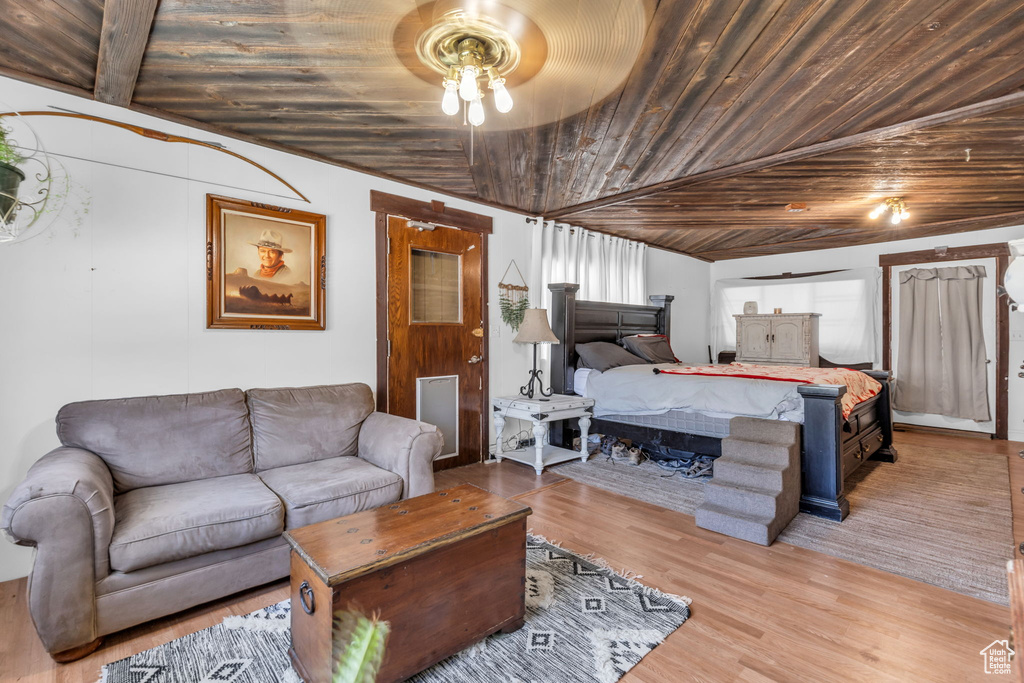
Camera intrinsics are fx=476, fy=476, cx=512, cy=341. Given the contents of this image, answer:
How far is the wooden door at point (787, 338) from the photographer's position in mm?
5695

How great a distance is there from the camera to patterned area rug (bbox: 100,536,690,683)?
161 centimetres

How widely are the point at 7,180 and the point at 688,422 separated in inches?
156

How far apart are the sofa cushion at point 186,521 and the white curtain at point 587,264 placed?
311 cm

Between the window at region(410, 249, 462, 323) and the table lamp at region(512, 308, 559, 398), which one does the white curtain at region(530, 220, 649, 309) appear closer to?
the table lamp at region(512, 308, 559, 398)

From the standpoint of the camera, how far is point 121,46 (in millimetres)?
2000

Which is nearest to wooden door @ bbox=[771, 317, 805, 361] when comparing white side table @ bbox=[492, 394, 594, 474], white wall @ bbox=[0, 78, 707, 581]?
white side table @ bbox=[492, 394, 594, 474]

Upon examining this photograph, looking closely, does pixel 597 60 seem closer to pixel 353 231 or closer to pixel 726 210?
pixel 353 231

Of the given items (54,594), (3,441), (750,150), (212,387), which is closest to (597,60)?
(750,150)

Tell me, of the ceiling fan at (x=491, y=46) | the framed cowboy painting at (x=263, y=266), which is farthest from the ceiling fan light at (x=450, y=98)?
the framed cowboy painting at (x=263, y=266)

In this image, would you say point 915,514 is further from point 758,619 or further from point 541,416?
point 541,416

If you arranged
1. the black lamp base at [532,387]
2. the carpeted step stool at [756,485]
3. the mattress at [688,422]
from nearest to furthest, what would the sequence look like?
the carpeted step stool at [756,485] < the mattress at [688,422] < the black lamp base at [532,387]

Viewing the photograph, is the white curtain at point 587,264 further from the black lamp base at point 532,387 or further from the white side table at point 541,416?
the white side table at point 541,416

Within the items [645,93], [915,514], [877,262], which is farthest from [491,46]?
[877,262]

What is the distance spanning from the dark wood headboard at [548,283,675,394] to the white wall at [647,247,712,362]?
96 centimetres
